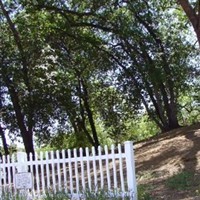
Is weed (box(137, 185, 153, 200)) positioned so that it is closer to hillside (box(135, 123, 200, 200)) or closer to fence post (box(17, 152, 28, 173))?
hillside (box(135, 123, 200, 200))

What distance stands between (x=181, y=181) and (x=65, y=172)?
7.55 ft

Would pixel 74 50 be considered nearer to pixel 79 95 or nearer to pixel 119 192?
pixel 79 95

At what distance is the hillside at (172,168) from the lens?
26.8 ft

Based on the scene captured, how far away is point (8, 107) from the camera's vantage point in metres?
20.1

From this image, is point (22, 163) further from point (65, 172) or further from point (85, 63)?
point (85, 63)

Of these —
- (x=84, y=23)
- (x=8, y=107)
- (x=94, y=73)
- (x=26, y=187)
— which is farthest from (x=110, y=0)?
(x=26, y=187)

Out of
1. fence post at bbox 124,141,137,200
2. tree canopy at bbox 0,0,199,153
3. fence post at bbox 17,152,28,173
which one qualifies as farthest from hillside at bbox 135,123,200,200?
tree canopy at bbox 0,0,199,153

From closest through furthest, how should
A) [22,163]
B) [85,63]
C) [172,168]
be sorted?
[22,163], [172,168], [85,63]

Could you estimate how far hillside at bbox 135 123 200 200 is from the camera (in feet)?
26.8

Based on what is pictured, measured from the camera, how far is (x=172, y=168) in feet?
33.2

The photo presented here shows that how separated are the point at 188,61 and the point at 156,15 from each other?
3.13m

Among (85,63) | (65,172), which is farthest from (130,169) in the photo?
(85,63)

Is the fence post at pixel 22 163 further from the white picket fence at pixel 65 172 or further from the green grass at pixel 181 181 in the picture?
the green grass at pixel 181 181

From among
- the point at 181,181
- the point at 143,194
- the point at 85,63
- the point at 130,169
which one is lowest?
the point at 143,194
